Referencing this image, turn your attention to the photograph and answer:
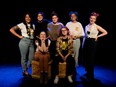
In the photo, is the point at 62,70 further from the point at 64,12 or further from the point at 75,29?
the point at 64,12

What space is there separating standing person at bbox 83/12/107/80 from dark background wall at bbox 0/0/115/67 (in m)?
2.01

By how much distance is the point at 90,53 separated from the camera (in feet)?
21.5

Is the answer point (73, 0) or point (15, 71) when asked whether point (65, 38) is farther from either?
point (73, 0)

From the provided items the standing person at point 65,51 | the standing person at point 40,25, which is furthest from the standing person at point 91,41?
the standing person at point 40,25

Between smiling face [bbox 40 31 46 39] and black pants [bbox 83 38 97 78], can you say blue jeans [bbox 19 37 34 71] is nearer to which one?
smiling face [bbox 40 31 46 39]

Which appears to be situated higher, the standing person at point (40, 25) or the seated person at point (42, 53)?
the standing person at point (40, 25)

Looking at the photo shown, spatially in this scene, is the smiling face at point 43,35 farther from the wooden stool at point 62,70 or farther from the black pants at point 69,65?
the wooden stool at point 62,70

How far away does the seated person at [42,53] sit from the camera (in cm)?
628

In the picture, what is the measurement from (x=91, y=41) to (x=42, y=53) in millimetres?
1271

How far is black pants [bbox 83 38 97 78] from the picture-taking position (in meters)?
6.48

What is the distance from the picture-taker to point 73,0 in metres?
9.03

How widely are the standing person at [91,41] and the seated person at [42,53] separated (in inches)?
39.5

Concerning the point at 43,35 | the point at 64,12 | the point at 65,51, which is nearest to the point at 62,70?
the point at 65,51
